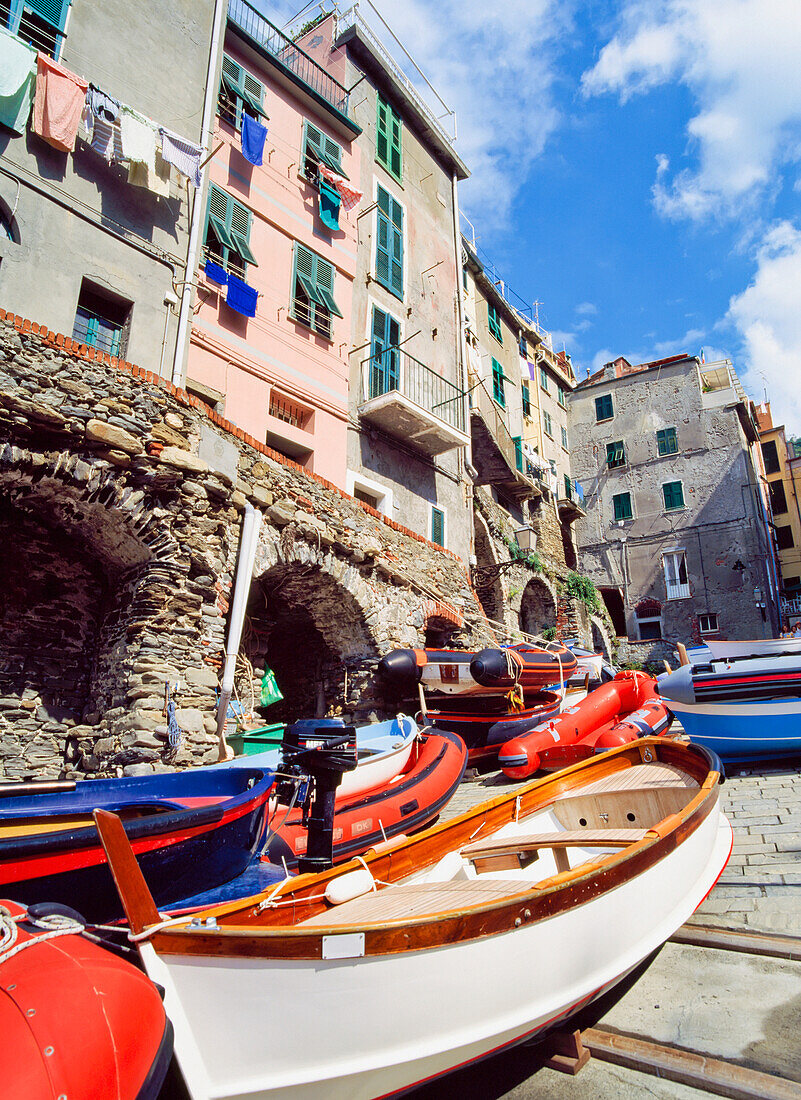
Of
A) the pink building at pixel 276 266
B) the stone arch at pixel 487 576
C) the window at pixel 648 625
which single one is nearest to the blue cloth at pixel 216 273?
the pink building at pixel 276 266

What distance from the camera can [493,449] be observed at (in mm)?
18109

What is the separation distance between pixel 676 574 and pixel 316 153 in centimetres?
1945

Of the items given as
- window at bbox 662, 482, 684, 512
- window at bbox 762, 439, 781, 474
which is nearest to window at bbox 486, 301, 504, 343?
window at bbox 662, 482, 684, 512

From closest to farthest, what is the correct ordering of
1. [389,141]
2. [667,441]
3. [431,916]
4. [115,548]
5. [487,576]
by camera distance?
[431,916], [115,548], [389,141], [487,576], [667,441]

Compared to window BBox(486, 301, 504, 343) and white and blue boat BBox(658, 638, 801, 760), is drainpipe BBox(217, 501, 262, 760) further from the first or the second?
window BBox(486, 301, 504, 343)

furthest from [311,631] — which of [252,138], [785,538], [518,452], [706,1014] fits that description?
[785,538]

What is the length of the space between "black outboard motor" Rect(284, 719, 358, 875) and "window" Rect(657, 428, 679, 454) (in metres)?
25.3

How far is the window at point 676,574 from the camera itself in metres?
23.8

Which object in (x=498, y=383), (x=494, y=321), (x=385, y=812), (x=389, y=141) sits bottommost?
(x=385, y=812)

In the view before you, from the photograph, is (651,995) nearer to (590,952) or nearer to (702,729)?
(590,952)

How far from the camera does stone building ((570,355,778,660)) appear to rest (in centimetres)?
2284

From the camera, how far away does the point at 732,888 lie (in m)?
3.91

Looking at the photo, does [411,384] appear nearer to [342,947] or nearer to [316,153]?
[316,153]

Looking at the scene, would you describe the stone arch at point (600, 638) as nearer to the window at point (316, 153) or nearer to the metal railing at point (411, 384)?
the metal railing at point (411, 384)
